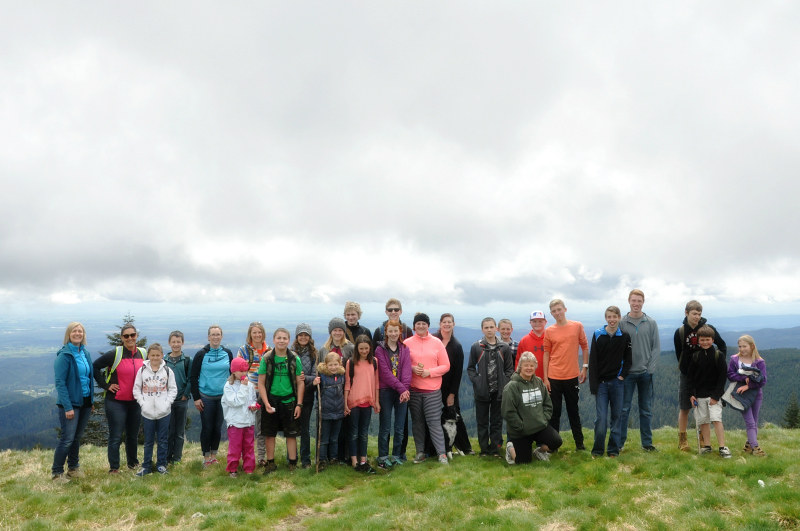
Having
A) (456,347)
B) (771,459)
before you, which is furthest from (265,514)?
(771,459)

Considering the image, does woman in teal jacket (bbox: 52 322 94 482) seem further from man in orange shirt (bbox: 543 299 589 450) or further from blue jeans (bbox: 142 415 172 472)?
man in orange shirt (bbox: 543 299 589 450)

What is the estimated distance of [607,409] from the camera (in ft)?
32.1

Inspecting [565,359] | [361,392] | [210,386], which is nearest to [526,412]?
[565,359]

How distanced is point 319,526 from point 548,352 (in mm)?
6345

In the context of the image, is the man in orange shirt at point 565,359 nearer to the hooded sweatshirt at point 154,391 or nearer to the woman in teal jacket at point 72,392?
the hooded sweatshirt at point 154,391

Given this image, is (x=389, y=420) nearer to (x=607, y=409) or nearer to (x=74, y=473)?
(x=607, y=409)

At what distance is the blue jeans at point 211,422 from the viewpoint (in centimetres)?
1042

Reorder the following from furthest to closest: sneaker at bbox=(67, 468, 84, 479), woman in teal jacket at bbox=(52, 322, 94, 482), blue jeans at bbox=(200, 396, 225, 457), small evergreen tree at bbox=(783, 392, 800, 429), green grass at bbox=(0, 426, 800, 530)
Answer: small evergreen tree at bbox=(783, 392, 800, 429)
blue jeans at bbox=(200, 396, 225, 457)
sneaker at bbox=(67, 468, 84, 479)
woman in teal jacket at bbox=(52, 322, 94, 482)
green grass at bbox=(0, 426, 800, 530)

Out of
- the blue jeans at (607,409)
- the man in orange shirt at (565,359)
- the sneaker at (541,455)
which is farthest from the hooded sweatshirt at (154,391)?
the blue jeans at (607,409)

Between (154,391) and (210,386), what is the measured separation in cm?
120

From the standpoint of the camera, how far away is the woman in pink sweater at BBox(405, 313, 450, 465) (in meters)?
10.2

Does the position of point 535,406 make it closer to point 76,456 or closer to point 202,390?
point 202,390

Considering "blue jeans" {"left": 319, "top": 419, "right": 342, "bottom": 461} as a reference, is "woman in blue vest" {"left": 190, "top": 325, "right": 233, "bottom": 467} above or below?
above

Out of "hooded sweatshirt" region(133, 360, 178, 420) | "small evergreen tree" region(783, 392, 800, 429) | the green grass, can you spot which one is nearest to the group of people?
"hooded sweatshirt" region(133, 360, 178, 420)
